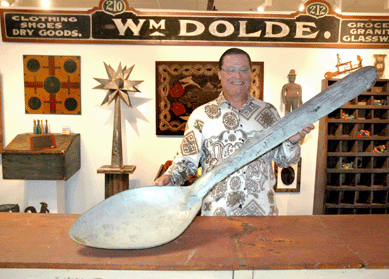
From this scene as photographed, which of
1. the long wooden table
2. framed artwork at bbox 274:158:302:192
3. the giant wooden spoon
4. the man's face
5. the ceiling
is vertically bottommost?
framed artwork at bbox 274:158:302:192

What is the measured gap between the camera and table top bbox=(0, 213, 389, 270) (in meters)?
0.78

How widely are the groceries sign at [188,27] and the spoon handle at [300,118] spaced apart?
113 inches

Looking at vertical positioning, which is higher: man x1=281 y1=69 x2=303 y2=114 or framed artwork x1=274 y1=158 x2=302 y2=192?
man x1=281 y1=69 x2=303 y2=114

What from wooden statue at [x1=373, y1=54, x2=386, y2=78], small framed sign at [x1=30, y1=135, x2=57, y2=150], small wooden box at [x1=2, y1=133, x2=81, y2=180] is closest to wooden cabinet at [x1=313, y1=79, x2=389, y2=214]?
wooden statue at [x1=373, y1=54, x2=386, y2=78]

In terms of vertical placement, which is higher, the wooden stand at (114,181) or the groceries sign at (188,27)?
the groceries sign at (188,27)

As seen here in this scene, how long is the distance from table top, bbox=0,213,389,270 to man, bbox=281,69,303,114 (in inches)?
98.6

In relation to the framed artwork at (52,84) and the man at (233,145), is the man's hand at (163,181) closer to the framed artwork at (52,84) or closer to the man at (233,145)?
the man at (233,145)

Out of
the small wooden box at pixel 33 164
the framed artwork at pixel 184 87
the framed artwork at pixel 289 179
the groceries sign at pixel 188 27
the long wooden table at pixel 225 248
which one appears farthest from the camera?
the framed artwork at pixel 289 179

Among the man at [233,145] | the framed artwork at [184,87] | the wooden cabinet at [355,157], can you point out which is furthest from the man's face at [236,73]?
the wooden cabinet at [355,157]

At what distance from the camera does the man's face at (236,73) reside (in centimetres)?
150

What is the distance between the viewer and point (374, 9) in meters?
5.63

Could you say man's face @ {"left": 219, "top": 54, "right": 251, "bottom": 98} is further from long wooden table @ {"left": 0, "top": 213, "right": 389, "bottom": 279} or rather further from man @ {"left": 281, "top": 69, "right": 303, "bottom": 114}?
man @ {"left": 281, "top": 69, "right": 303, "bottom": 114}

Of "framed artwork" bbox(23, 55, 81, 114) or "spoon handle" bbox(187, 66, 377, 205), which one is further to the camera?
"framed artwork" bbox(23, 55, 81, 114)

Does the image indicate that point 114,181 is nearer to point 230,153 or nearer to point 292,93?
point 230,153
